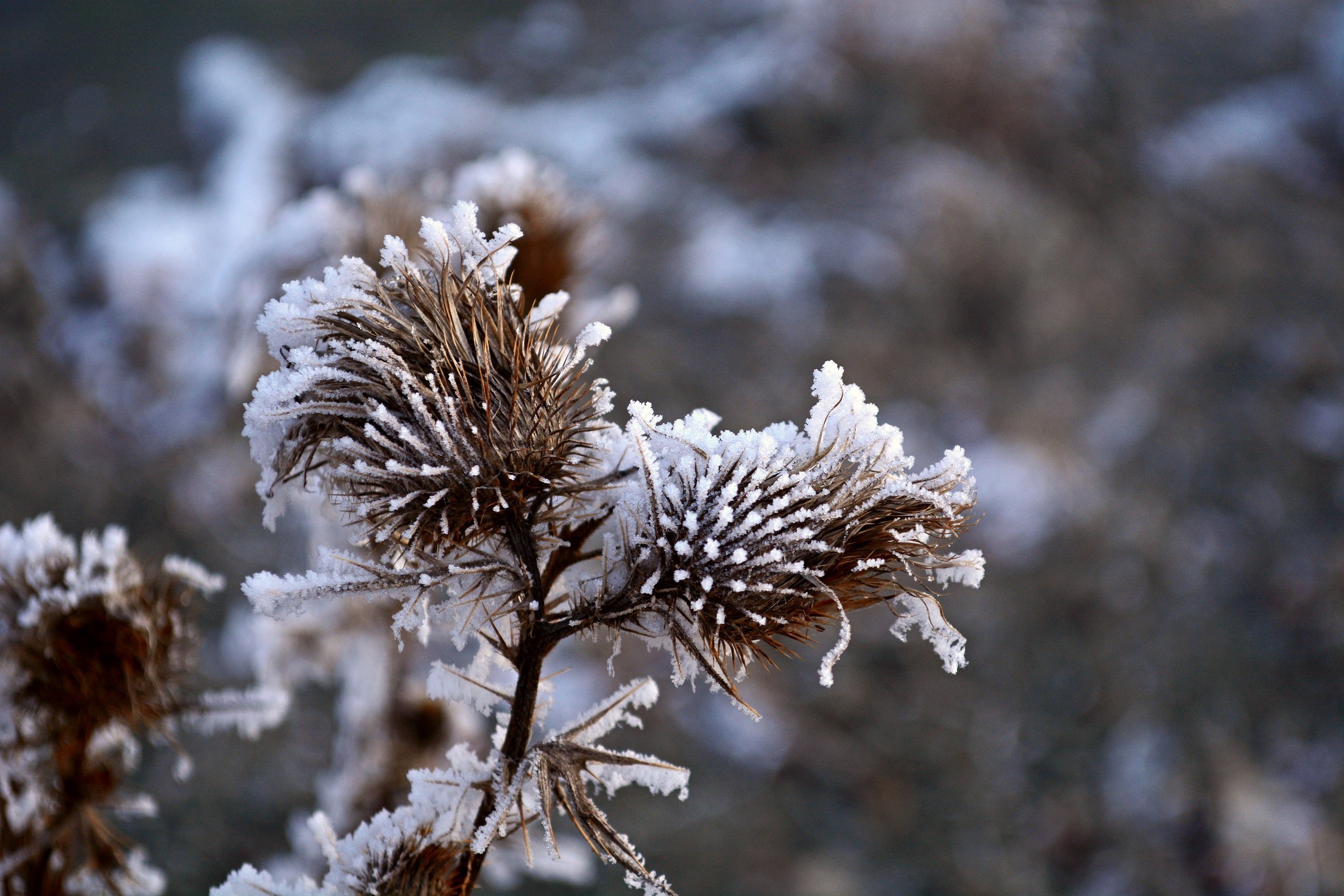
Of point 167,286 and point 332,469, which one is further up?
point 167,286

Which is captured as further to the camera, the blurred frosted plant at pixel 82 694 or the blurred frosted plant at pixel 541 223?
the blurred frosted plant at pixel 541 223

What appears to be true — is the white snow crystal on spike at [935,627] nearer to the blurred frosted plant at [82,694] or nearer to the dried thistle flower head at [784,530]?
the dried thistle flower head at [784,530]

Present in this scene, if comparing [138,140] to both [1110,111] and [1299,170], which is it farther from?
[1299,170]

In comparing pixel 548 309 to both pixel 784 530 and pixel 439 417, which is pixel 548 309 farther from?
pixel 784 530

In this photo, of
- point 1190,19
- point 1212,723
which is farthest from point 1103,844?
point 1190,19

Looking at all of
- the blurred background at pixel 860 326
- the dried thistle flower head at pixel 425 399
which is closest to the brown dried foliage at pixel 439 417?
the dried thistle flower head at pixel 425 399

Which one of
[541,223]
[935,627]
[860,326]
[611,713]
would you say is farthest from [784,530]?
[860,326]
